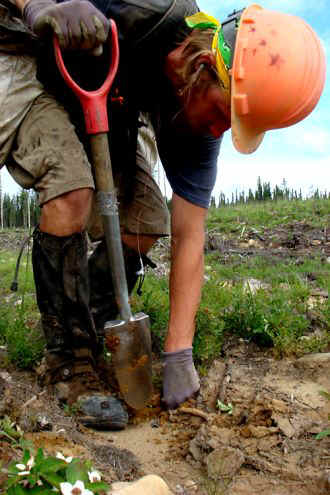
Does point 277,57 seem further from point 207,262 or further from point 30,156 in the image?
point 207,262

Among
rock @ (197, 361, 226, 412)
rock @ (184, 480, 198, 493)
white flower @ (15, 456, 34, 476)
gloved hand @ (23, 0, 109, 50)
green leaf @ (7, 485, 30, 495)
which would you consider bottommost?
rock @ (197, 361, 226, 412)

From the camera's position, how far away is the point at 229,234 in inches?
375

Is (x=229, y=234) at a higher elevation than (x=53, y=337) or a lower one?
lower

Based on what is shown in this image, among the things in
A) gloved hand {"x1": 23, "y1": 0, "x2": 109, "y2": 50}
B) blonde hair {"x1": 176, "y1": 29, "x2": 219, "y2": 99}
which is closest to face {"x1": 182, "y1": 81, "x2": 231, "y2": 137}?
blonde hair {"x1": 176, "y1": 29, "x2": 219, "y2": 99}

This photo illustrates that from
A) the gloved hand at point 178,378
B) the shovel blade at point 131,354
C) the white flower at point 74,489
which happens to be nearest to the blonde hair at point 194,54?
the shovel blade at point 131,354

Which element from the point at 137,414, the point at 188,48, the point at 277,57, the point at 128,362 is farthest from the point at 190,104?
the point at 137,414

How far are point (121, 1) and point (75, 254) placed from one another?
109 centimetres

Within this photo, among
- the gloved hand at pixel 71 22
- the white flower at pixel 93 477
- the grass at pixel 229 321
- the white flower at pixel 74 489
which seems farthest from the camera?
the grass at pixel 229 321

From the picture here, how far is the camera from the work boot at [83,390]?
8.06 feet

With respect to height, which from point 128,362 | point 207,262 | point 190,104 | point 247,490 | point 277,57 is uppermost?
point 277,57

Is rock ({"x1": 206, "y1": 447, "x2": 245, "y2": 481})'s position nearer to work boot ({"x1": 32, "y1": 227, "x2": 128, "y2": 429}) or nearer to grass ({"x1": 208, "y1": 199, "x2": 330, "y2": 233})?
work boot ({"x1": 32, "y1": 227, "x2": 128, "y2": 429})

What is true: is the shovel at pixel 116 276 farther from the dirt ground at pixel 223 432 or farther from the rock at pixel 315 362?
Result: the rock at pixel 315 362

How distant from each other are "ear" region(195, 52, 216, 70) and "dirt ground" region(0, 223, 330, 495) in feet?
5.05

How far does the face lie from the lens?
95.3 inches
